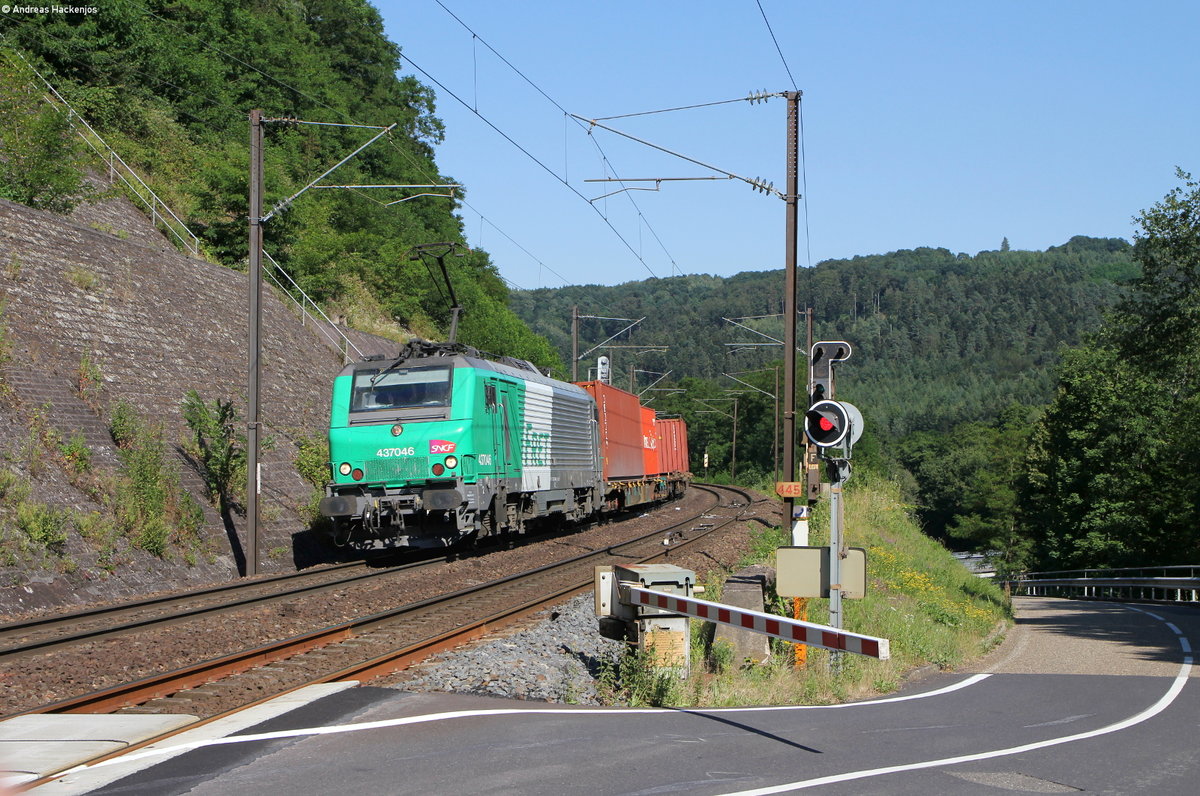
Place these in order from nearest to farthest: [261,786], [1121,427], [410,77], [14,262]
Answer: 1. [261,786]
2. [14,262]
3. [1121,427]
4. [410,77]

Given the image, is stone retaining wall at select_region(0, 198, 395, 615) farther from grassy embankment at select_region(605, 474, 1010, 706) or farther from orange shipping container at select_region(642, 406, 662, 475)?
orange shipping container at select_region(642, 406, 662, 475)

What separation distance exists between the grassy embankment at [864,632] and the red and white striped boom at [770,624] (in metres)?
0.63

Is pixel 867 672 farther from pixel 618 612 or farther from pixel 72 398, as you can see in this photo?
pixel 72 398

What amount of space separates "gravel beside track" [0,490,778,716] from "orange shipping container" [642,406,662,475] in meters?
17.0

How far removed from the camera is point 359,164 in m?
57.7

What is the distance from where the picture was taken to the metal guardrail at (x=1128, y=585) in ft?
90.3

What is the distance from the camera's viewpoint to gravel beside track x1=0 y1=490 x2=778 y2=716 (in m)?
9.08

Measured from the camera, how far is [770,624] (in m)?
8.10

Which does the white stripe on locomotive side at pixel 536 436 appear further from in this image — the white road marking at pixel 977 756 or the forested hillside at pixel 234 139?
the white road marking at pixel 977 756

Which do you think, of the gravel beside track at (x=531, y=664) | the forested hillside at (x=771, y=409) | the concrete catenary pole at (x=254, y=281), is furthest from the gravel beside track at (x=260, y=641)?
the forested hillside at (x=771, y=409)

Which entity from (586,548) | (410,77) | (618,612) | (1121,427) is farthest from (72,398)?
(410,77)

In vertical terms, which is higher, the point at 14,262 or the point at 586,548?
the point at 14,262

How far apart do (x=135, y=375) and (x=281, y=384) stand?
19.0 ft

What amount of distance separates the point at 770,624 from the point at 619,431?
23871mm
